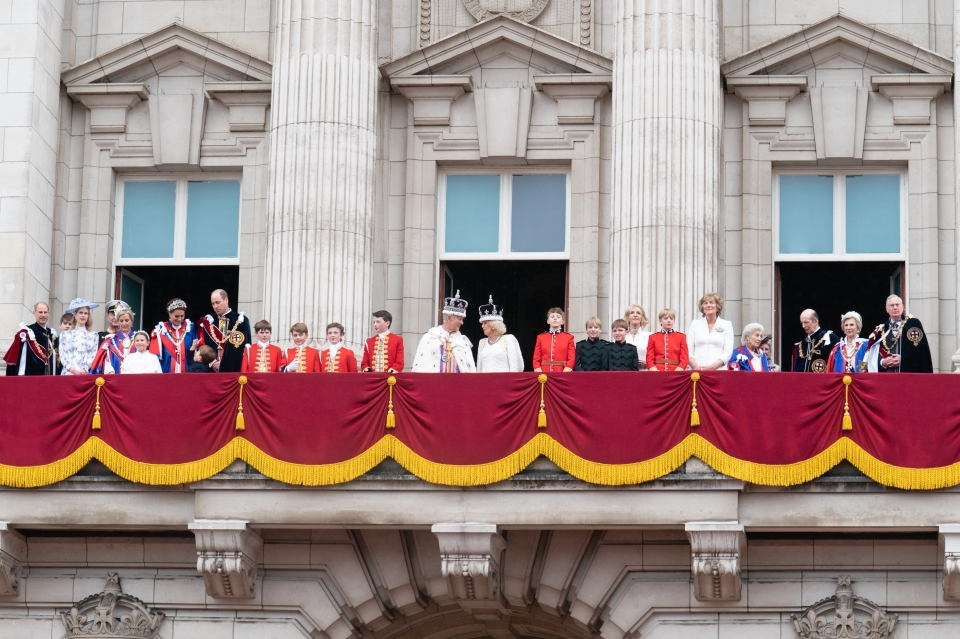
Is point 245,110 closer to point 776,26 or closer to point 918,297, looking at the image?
point 776,26

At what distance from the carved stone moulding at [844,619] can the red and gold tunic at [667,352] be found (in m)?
3.83

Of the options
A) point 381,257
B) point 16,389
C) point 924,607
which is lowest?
point 924,607

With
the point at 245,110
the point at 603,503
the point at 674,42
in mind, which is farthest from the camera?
the point at 245,110

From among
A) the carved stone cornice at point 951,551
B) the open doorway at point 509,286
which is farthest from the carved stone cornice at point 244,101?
the carved stone cornice at point 951,551

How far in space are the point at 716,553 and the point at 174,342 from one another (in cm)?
893

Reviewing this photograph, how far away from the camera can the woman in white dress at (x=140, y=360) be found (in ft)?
105

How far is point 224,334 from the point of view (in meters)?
33.0

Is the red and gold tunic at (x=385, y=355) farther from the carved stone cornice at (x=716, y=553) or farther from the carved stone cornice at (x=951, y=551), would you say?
the carved stone cornice at (x=951, y=551)

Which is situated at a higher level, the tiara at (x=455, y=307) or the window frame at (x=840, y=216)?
the window frame at (x=840, y=216)

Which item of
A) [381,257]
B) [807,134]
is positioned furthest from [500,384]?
[807,134]

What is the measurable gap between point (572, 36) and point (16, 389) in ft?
37.8

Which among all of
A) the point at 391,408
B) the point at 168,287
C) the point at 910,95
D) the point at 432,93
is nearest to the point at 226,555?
the point at 391,408

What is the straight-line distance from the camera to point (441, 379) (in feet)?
100

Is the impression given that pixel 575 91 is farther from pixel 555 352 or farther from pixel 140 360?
pixel 140 360
